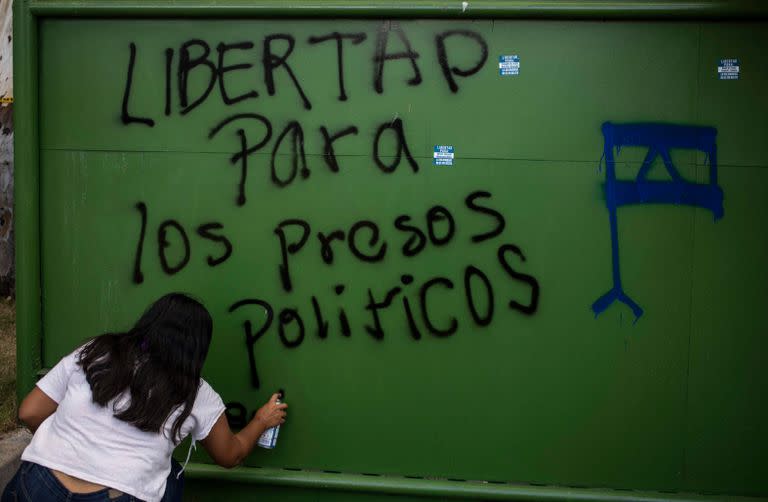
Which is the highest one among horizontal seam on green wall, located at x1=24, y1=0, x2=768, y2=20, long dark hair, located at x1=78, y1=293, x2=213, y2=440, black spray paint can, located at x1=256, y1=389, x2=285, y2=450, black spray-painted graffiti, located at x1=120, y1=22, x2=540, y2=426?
horizontal seam on green wall, located at x1=24, y1=0, x2=768, y2=20

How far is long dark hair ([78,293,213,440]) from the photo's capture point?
212 centimetres

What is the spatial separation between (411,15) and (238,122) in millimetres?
905

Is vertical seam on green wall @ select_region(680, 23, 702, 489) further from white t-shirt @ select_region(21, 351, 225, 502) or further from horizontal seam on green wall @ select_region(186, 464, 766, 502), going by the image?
white t-shirt @ select_region(21, 351, 225, 502)

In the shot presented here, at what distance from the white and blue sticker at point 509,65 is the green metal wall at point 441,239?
0.10 ft

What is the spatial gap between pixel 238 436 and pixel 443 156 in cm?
148

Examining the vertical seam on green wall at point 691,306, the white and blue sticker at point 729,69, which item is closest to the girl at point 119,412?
the vertical seam on green wall at point 691,306

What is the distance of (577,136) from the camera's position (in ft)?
9.05

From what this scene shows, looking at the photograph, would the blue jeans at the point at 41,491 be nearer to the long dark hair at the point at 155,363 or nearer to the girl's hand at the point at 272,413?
the long dark hair at the point at 155,363

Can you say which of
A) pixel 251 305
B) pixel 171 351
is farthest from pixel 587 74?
pixel 171 351

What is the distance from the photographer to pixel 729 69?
2.71 m

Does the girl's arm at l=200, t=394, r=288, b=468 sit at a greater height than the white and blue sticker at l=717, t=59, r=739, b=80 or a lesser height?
lesser

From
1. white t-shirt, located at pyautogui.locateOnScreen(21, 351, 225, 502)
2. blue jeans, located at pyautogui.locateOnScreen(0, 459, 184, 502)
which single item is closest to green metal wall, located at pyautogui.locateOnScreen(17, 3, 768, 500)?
white t-shirt, located at pyautogui.locateOnScreen(21, 351, 225, 502)

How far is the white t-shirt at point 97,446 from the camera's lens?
2104 mm

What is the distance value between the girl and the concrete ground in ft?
3.53
